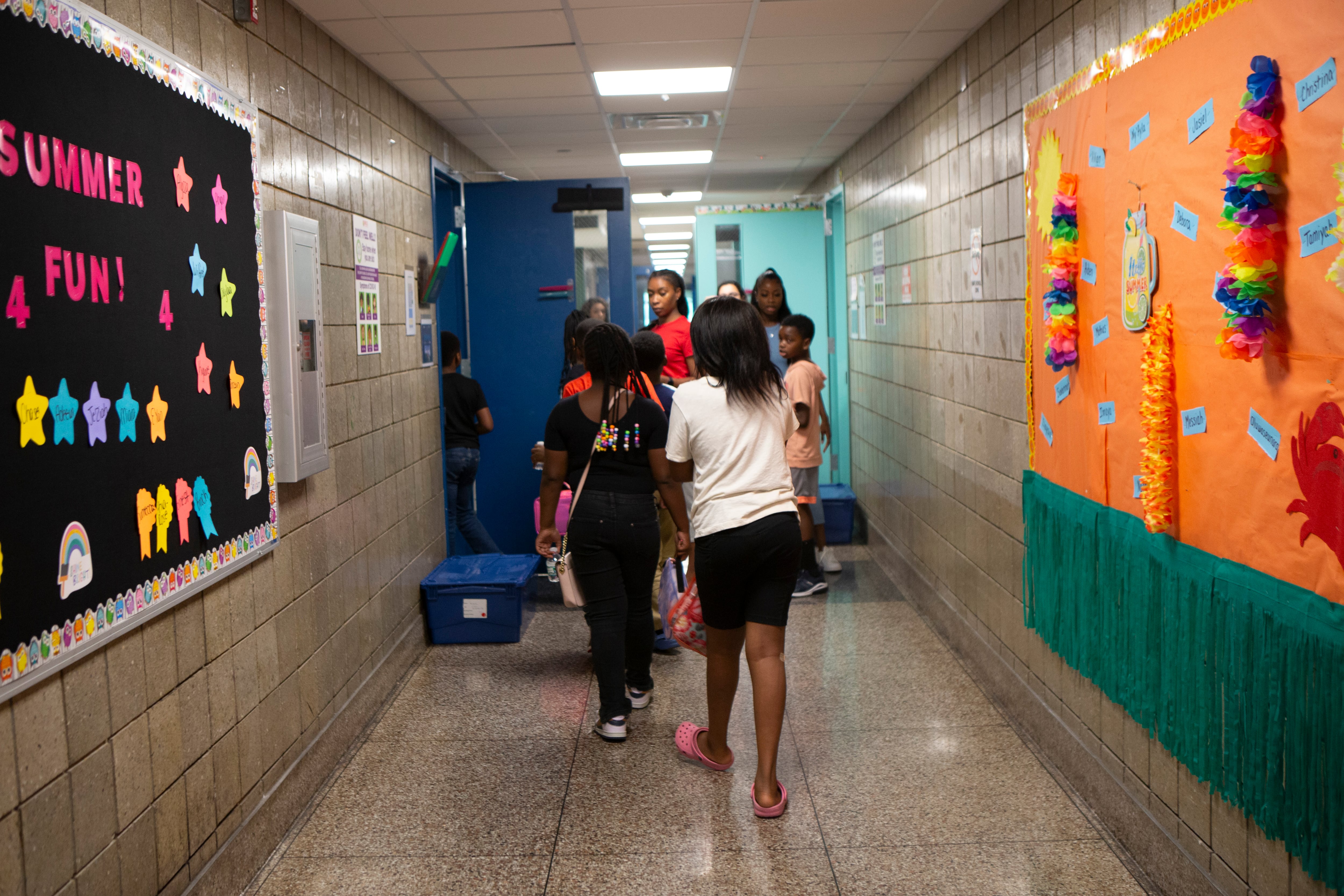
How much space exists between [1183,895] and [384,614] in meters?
3.03

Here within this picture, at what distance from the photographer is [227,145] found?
2.76m

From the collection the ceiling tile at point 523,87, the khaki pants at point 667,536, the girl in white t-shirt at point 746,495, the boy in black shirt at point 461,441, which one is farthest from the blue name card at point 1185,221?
the boy in black shirt at point 461,441

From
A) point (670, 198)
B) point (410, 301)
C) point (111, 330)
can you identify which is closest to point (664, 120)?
point (410, 301)

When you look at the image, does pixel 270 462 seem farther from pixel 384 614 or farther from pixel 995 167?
pixel 995 167

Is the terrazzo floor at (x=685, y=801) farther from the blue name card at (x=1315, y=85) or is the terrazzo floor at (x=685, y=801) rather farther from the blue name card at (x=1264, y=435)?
the blue name card at (x=1315, y=85)

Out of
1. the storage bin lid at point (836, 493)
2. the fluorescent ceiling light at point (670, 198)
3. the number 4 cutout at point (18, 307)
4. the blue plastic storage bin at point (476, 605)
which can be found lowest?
the blue plastic storage bin at point (476, 605)

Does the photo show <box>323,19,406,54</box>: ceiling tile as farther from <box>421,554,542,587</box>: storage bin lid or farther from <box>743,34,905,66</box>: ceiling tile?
<box>421,554,542,587</box>: storage bin lid

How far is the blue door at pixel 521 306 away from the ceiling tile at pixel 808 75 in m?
1.36

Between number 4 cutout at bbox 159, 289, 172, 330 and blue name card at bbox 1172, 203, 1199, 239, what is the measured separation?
2338 millimetres

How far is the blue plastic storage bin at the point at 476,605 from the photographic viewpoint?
4801mm

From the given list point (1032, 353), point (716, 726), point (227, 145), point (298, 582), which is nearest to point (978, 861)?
point (716, 726)

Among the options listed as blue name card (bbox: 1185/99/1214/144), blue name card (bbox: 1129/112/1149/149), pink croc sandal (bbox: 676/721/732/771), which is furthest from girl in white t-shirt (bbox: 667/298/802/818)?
blue name card (bbox: 1185/99/1214/144)

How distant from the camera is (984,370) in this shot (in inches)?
162

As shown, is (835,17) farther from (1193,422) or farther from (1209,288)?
(1193,422)
